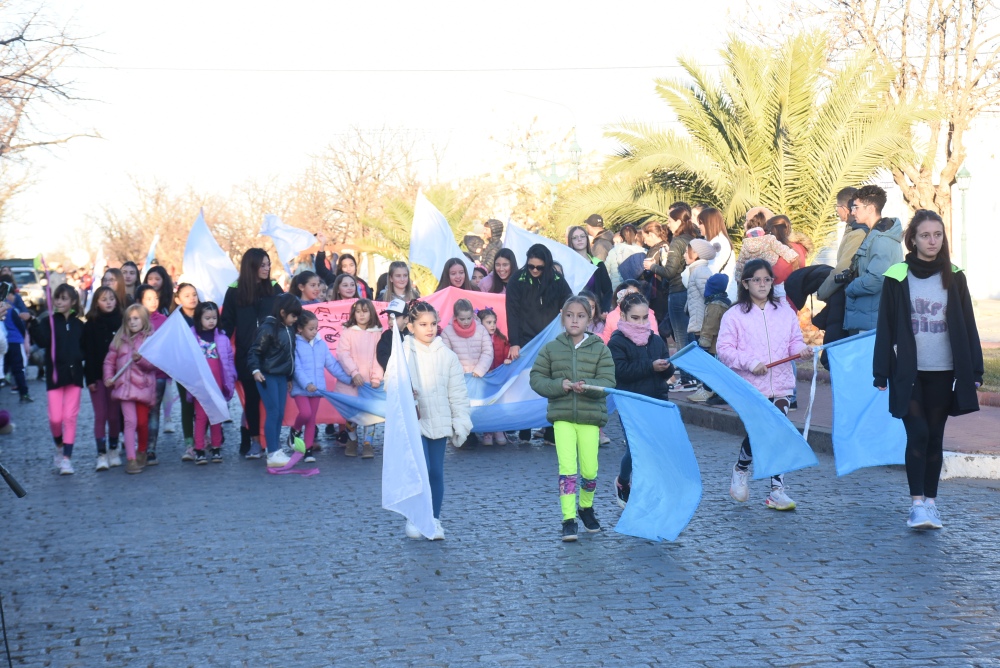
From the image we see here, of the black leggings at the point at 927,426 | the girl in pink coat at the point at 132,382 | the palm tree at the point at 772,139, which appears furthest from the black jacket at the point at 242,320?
the palm tree at the point at 772,139

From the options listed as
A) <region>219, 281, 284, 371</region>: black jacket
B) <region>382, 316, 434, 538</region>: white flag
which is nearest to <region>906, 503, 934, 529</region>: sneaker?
<region>382, 316, 434, 538</region>: white flag

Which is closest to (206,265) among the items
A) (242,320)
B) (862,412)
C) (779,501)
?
(242,320)

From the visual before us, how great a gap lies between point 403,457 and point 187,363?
431cm

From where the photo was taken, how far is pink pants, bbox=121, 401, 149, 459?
11.0 m

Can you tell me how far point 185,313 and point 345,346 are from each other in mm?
1629

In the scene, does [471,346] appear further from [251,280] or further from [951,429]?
[951,429]

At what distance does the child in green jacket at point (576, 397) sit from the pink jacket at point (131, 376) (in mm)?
4737

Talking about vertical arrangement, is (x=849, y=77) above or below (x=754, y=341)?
above

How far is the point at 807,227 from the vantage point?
20.5 m

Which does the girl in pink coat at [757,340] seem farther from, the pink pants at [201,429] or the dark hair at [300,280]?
the dark hair at [300,280]

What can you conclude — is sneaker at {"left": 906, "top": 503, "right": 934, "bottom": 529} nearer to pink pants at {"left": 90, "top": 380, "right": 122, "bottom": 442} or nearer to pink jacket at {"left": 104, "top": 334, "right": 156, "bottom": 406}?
pink jacket at {"left": 104, "top": 334, "right": 156, "bottom": 406}

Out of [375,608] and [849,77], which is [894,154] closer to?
[849,77]

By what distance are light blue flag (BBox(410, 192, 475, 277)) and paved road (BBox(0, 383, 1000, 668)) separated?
25.1ft

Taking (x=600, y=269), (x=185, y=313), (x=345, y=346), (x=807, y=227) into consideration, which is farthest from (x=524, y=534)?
(x=807, y=227)
